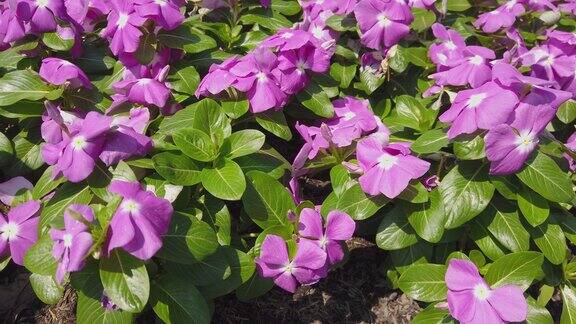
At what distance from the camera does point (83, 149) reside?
1856mm

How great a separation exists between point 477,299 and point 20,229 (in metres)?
1.62

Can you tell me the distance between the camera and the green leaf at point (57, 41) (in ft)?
7.83

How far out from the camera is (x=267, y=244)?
200 centimetres

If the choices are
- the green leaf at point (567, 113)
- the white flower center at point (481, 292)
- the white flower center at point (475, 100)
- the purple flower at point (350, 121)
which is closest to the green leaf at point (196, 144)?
the purple flower at point (350, 121)

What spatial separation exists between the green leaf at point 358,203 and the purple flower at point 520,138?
42 centimetres

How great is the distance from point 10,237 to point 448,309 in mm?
1591

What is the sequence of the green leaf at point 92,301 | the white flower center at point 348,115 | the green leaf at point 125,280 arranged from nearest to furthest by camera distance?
the green leaf at point 125,280 → the green leaf at point 92,301 → the white flower center at point 348,115

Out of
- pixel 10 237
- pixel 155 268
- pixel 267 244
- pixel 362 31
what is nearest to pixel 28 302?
pixel 10 237

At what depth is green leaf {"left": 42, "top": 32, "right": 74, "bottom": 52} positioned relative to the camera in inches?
94.0

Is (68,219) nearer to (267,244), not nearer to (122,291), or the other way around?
(122,291)

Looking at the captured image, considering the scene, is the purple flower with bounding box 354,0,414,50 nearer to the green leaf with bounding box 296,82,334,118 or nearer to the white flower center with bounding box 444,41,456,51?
the white flower center with bounding box 444,41,456,51

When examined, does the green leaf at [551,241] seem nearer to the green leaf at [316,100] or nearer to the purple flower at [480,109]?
the purple flower at [480,109]

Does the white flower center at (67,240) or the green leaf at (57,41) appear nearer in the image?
the white flower center at (67,240)

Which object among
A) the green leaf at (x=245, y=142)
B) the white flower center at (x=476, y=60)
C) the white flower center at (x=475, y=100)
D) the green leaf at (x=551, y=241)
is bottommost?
the green leaf at (x=551, y=241)
